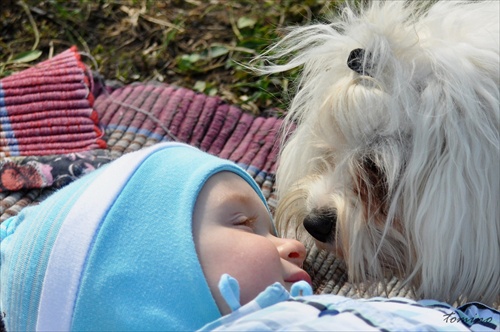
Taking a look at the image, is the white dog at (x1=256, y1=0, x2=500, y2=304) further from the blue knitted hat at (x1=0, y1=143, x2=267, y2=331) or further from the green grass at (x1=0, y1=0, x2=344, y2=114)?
the green grass at (x1=0, y1=0, x2=344, y2=114)

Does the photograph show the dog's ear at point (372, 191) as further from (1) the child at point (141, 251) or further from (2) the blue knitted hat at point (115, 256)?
(2) the blue knitted hat at point (115, 256)

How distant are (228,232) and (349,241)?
0.28m

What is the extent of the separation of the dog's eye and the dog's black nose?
299 millimetres

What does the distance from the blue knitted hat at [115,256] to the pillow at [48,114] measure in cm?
66

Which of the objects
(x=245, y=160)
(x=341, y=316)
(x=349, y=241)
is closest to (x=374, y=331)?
(x=341, y=316)

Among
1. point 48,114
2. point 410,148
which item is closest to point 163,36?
point 48,114

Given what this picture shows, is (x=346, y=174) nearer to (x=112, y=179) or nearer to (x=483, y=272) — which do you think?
(x=483, y=272)

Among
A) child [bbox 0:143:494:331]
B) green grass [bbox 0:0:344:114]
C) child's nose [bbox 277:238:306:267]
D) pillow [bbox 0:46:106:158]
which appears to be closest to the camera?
child [bbox 0:143:494:331]

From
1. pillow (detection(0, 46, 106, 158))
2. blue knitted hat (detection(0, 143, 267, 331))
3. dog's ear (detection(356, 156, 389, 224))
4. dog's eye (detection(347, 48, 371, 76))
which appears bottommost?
pillow (detection(0, 46, 106, 158))

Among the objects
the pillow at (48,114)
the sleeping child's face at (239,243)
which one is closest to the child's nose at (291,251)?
the sleeping child's face at (239,243)

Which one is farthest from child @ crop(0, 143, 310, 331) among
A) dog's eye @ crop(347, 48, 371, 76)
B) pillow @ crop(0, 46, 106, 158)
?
pillow @ crop(0, 46, 106, 158)

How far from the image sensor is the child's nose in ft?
5.24

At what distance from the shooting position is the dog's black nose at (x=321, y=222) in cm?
166

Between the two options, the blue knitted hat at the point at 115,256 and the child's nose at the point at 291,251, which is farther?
the child's nose at the point at 291,251
